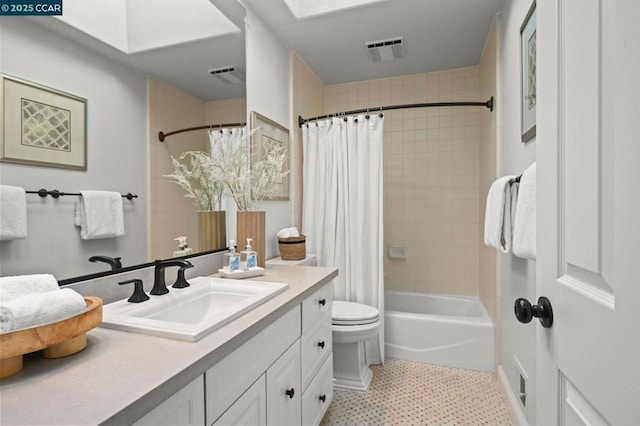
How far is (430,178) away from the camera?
322 centimetres

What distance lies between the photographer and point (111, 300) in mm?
1173

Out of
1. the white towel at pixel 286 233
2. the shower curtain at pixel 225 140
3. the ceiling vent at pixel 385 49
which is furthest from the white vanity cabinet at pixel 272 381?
the ceiling vent at pixel 385 49

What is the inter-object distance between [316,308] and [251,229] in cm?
57

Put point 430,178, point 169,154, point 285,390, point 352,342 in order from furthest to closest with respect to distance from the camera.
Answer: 1. point 430,178
2. point 352,342
3. point 169,154
4. point 285,390

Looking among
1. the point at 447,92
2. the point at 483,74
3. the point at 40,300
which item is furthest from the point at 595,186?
the point at 447,92

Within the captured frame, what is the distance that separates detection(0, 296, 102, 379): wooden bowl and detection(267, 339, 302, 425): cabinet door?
0.58 m

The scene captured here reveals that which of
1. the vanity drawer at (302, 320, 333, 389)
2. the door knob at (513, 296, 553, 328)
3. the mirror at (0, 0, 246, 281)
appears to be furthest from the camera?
the vanity drawer at (302, 320, 333, 389)

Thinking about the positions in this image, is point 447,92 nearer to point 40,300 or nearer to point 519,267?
point 519,267

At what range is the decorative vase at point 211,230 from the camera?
1.70m

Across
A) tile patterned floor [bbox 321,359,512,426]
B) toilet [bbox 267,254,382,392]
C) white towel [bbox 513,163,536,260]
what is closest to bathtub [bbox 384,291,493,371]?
tile patterned floor [bbox 321,359,512,426]

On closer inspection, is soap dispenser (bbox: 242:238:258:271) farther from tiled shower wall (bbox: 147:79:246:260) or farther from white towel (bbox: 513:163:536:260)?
white towel (bbox: 513:163:536:260)

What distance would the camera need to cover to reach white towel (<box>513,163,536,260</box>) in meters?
1.28

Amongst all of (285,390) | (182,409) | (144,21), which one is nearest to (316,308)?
(285,390)

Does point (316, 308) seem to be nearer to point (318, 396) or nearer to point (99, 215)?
point (318, 396)
